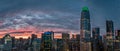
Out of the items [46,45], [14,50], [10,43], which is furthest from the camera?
[10,43]

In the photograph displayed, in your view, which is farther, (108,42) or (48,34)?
(108,42)

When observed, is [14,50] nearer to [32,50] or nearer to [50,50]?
[32,50]

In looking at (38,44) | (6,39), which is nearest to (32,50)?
(38,44)

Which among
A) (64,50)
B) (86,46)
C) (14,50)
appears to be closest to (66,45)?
(64,50)

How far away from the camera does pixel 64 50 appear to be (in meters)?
76.4

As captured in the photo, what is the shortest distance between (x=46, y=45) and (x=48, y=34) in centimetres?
481

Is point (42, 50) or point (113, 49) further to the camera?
point (113, 49)

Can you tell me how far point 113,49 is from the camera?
86.5 metres

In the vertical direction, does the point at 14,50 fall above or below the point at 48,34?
below

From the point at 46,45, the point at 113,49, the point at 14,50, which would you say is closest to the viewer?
the point at 46,45

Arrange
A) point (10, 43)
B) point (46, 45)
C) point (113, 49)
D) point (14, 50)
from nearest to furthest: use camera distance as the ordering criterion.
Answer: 1. point (46, 45)
2. point (14, 50)
3. point (10, 43)
4. point (113, 49)

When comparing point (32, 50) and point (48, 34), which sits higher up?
point (48, 34)

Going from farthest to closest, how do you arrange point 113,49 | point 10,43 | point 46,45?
point 113,49
point 10,43
point 46,45

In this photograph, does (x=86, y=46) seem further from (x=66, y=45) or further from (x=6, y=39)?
(x=6, y=39)
